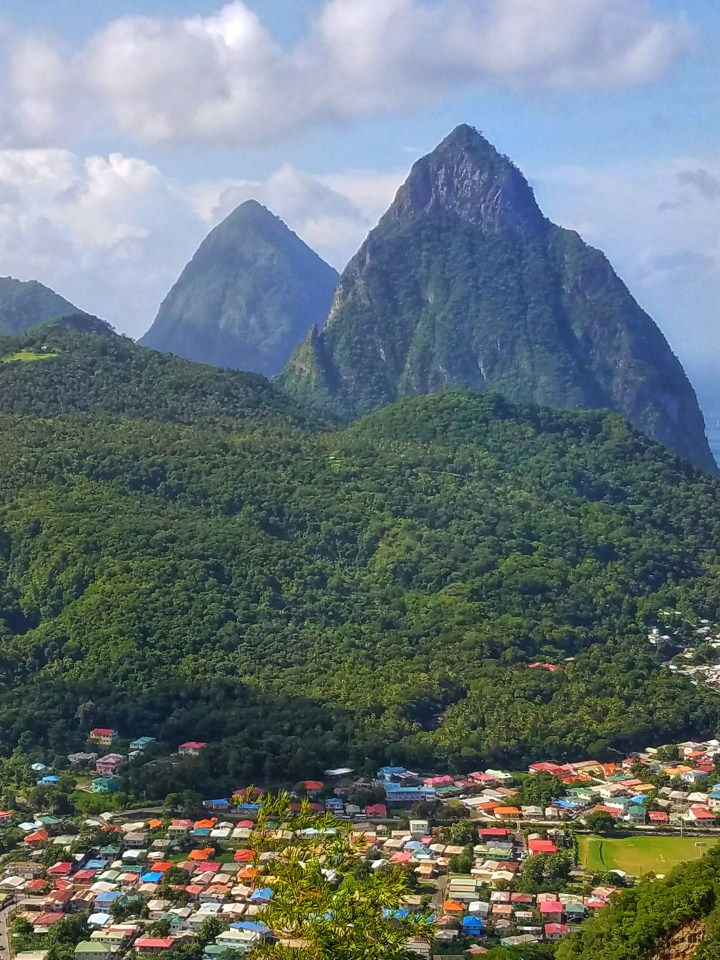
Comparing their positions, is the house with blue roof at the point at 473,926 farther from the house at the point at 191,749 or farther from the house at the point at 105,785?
the house at the point at 105,785

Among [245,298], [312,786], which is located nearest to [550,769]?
[312,786]

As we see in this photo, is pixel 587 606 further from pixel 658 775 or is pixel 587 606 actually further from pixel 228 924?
pixel 228 924

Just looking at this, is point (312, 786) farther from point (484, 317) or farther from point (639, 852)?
point (484, 317)

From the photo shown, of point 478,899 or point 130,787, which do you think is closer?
point 478,899

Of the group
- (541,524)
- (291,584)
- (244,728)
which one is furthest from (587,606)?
(244,728)

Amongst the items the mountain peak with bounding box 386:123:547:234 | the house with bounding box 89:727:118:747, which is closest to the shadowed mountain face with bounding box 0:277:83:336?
the mountain peak with bounding box 386:123:547:234

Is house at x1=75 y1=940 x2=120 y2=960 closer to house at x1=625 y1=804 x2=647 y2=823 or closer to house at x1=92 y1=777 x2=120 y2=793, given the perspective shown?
house at x1=92 y1=777 x2=120 y2=793
